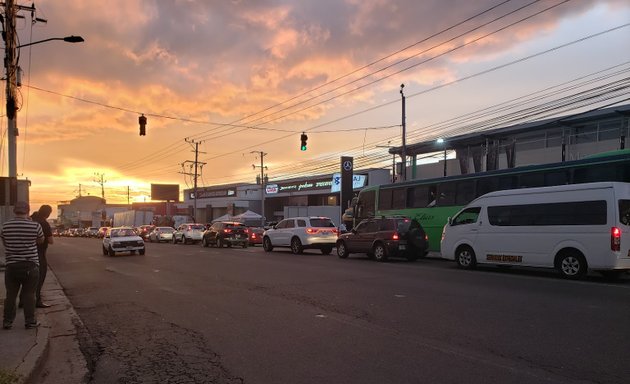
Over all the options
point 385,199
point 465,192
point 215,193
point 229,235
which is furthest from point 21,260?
point 215,193

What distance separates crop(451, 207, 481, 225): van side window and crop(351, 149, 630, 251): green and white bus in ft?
9.11

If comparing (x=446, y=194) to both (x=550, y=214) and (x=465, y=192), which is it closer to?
(x=465, y=192)

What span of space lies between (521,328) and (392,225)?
42.1 ft

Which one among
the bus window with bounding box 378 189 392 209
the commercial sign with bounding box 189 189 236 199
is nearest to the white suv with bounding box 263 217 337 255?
the bus window with bounding box 378 189 392 209

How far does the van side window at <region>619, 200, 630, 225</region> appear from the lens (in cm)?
1289

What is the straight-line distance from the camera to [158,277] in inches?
591

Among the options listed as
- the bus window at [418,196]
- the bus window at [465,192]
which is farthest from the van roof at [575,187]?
the bus window at [418,196]

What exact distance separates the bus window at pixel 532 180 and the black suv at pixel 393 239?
430cm

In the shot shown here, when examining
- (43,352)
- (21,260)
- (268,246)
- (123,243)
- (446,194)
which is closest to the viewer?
(43,352)

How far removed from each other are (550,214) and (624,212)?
6.05ft

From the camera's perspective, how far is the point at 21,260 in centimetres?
735

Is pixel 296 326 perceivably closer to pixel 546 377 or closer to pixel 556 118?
pixel 546 377

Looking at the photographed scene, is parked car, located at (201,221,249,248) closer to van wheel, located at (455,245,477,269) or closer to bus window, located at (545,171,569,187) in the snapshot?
van wheel, located at (455,245,477,269)

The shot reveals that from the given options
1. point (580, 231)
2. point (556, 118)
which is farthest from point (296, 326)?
point (556, 118)
